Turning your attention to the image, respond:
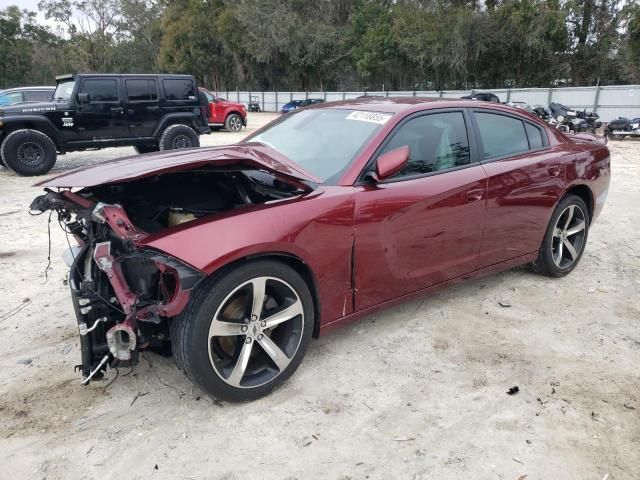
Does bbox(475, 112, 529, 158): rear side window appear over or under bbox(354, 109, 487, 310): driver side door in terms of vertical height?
over

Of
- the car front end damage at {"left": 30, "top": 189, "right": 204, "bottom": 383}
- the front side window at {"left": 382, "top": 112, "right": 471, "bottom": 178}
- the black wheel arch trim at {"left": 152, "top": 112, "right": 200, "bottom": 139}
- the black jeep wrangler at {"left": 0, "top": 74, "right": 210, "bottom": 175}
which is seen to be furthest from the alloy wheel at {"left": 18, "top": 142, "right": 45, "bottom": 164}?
the front side window at {"left": 382, "top": 112, "right": 471, "bottom": 178}

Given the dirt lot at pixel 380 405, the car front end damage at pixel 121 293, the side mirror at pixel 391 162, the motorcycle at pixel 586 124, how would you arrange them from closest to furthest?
the dirt lot at pixel 380 405 → the car front end damage at pixel 121 293 → the side mirror at pixel 391 162 → the motorcycle at pixel 586 124

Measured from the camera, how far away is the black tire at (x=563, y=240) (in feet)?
14.3

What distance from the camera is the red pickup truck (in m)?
19.0

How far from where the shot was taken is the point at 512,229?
3.94 meters

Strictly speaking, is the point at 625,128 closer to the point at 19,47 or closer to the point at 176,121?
the point at 176,121

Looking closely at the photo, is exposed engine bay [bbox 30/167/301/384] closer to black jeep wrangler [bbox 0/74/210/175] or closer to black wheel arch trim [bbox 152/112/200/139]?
black jeep wrangler [bbox 0/74/210/175]

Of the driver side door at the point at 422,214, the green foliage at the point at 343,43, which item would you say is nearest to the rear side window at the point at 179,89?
the driver side door at the point at 422,214

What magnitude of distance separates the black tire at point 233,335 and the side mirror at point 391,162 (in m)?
0.79

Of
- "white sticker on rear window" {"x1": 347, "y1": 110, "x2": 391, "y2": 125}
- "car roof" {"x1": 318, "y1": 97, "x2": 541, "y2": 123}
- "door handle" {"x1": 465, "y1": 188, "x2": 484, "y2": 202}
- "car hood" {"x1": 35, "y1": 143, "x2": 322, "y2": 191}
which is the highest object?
"car roof" {"x1": 318, "y1": 97, "x2": 541, "y2": 123}

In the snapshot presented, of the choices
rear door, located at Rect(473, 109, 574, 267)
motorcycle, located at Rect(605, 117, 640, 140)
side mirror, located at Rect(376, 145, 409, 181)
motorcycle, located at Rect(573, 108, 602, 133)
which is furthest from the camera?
motorcycle, located at Rect(573, 108, 602, 133)

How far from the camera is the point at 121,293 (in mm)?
2490

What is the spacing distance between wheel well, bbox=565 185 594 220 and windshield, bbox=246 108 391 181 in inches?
85.1

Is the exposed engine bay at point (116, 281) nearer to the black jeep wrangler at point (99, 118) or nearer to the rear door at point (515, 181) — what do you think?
the rear door at point (515, 181)
